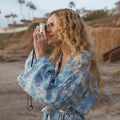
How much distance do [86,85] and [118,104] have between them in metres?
3.30

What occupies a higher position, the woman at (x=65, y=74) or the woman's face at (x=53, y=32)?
the woman's face at (x=53, y=32)

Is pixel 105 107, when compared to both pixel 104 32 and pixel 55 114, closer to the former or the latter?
pixel 55 114

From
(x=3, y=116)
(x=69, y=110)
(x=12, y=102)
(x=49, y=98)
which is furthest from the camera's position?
(x=12, y=102)

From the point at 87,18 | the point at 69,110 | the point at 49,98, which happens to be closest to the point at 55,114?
the point at 69,110

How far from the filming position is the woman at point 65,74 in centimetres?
96

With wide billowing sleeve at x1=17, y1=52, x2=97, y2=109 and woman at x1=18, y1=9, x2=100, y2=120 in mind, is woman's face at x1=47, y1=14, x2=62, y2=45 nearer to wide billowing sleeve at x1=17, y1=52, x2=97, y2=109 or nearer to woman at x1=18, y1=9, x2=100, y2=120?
woman at x1=18, y1=9, x2=100, y2=120

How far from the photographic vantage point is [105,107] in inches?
150

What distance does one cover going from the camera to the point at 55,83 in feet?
3.16

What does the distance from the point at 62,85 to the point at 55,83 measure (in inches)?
1.6

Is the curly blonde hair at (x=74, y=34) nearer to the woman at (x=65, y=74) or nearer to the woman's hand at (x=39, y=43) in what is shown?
the woman at (x=65, y=74)

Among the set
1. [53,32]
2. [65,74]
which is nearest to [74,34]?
[53,32]

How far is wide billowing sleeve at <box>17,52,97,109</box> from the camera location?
947 mm

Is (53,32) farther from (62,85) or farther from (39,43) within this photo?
(62,85)

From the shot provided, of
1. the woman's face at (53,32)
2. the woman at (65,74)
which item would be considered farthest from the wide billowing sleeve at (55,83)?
the woman's face at (53,32)
